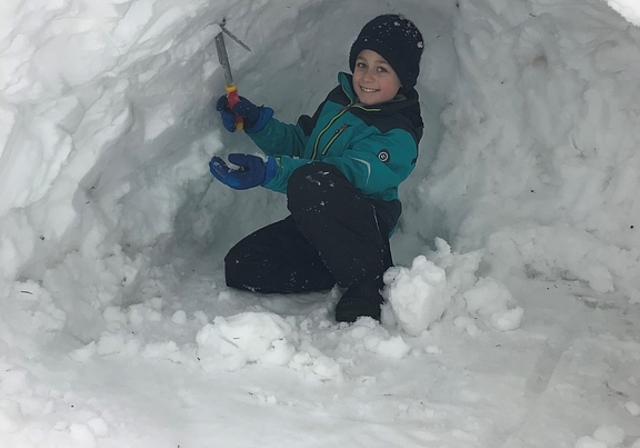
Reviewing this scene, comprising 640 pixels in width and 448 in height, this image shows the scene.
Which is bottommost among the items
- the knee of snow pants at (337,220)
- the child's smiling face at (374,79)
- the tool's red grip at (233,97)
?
the knee of snow pants at (337,220)

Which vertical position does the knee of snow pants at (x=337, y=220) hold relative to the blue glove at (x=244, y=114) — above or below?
below

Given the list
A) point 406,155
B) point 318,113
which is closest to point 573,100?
point 406,155

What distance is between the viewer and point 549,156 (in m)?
2.06

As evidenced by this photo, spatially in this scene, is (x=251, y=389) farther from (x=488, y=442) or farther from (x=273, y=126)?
(x=273, y=126)

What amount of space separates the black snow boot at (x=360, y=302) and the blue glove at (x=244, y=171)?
45 centimetres

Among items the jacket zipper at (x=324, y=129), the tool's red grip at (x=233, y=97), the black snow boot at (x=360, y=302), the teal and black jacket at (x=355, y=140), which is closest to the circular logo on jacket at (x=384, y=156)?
the teal and black jacket at (x=355, y=140)

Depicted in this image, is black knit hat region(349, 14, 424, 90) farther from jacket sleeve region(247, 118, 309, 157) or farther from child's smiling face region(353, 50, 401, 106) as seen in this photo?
jacket sleeve region(247, 118, 309, 157)

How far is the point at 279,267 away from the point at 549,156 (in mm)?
1041

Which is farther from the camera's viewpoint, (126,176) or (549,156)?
(549,156)

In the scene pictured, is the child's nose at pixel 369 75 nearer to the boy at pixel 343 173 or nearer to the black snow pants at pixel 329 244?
the boy at pixel 343 173

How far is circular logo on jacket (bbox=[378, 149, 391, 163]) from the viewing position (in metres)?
1.96

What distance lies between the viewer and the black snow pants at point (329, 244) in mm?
1826

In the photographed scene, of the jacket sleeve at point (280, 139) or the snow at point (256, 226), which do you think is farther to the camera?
the jacket sleeve at point (280, 139)

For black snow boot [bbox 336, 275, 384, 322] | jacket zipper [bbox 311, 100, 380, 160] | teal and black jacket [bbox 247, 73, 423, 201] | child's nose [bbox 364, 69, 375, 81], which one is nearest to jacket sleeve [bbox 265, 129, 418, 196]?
teal and black jacket [bbox 247, 73, 423, 201]
